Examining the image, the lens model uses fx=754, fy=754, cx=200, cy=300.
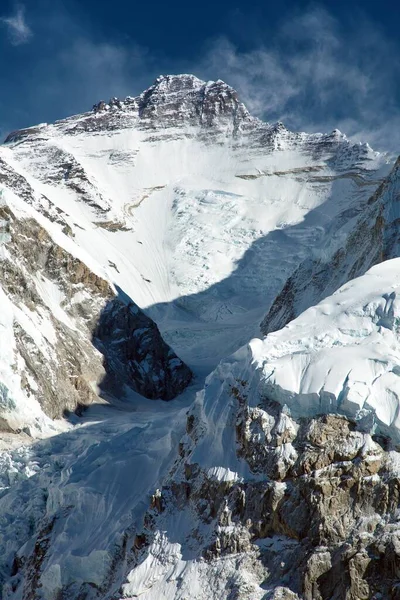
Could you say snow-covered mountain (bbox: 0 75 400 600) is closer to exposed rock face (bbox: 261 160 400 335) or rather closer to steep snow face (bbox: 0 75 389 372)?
exposed rock face (bbox: 261 160 400 335)

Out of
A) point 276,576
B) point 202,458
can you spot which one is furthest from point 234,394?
point 276,576

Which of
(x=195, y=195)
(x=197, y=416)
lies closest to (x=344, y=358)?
(x=197, y=416)

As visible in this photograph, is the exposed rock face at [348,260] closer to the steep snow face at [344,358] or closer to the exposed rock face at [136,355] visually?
the exposed rock face at [136,355]

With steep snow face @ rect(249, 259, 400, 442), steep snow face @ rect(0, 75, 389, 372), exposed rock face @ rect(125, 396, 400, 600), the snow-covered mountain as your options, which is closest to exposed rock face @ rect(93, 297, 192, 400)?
the snow-covered mountain

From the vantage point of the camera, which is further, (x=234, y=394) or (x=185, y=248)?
(x=185, y=248)

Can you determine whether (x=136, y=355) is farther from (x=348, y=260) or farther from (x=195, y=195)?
(x=195, y=195)

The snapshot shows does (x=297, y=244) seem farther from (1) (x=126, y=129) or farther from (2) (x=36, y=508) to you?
(2) (x=36, y=508)

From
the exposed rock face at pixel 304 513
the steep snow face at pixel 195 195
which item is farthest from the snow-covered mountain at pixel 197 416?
the steep snow face at pixel 195 195
